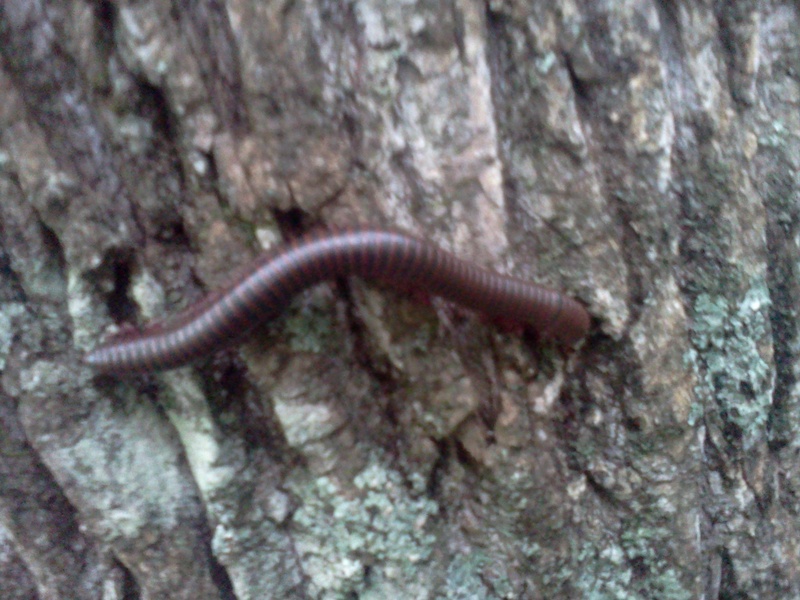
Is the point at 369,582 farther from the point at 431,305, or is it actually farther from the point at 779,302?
the point at 779,302

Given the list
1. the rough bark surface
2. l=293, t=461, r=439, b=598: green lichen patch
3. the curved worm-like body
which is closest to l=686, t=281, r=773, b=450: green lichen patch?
the rough bark surface

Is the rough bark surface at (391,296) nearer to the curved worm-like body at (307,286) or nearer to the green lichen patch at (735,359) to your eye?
the green lichen patch at (735,359)

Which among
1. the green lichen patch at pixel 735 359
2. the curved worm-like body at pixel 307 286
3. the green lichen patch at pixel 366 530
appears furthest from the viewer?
the green lichen patch at pixel 735 359

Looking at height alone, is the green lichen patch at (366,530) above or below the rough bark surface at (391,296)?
below

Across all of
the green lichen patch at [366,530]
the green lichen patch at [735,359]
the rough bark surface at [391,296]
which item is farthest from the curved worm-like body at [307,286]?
the green lichen patch at [735,359]

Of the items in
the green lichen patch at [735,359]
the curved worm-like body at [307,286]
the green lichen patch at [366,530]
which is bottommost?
the green lichen patch at [366,530]

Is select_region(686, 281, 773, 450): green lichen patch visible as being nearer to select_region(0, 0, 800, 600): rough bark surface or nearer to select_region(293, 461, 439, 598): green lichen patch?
select_region(0, 0, 800, 600): rough bark surface

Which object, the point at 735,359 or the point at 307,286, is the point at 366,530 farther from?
the point at 735,359
